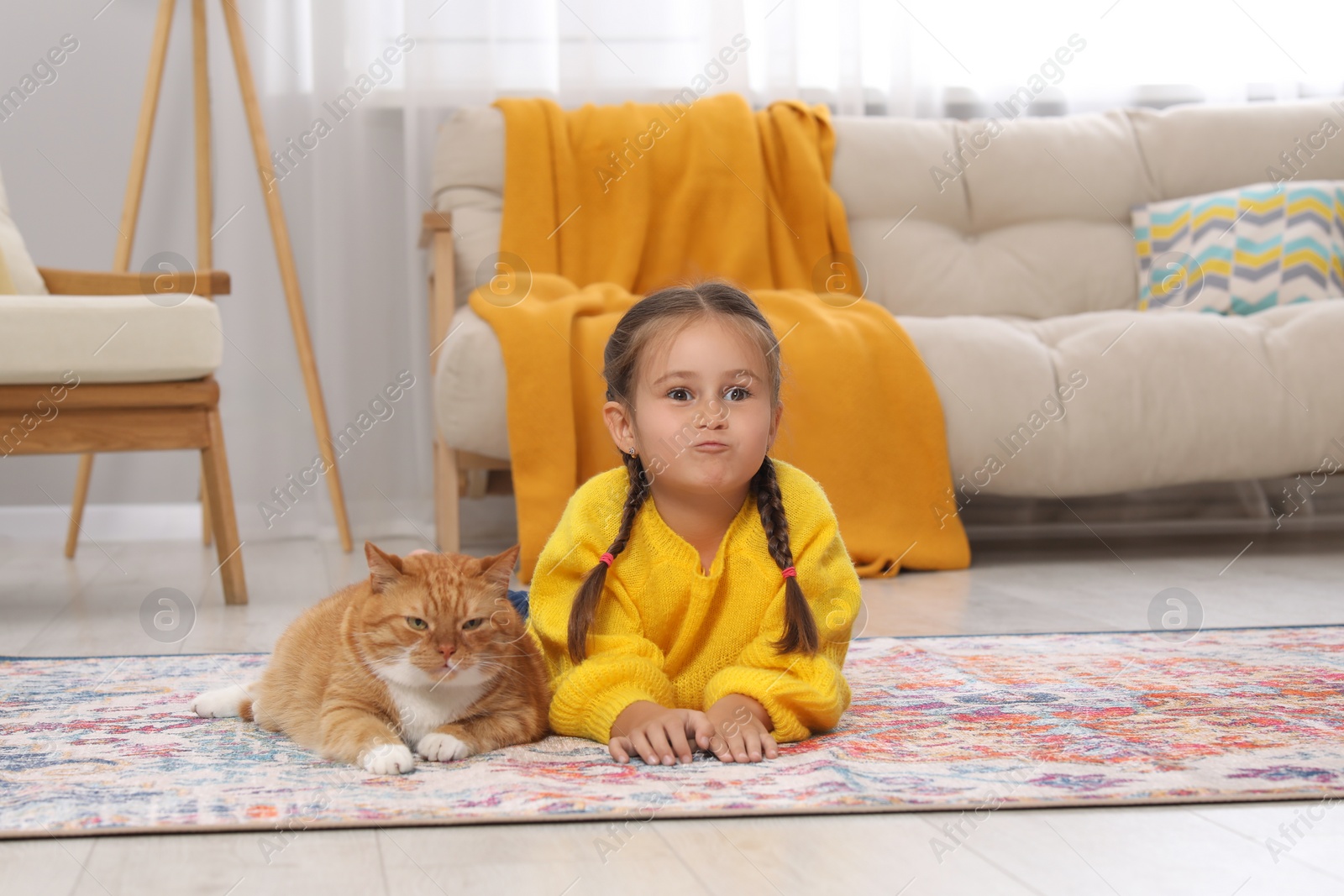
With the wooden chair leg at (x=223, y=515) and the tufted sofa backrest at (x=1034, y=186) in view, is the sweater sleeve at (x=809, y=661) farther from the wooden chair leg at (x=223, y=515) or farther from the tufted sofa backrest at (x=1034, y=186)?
the tufted sofa backrest at (x=1034, y=186)

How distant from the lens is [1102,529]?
Result: 302 cm

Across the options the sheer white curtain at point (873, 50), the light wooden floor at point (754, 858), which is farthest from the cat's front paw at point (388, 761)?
the sheer white curtain at point (873, 50)

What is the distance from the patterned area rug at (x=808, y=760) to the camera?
0.91 meters

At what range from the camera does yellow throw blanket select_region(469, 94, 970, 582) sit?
2197mm

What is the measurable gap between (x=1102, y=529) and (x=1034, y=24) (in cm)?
139

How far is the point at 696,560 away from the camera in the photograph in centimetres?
123

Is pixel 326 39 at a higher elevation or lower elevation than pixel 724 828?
higher

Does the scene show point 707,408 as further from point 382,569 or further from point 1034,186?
point 1034,186

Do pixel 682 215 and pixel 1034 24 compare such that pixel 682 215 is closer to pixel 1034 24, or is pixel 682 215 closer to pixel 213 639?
pixel 1034 24

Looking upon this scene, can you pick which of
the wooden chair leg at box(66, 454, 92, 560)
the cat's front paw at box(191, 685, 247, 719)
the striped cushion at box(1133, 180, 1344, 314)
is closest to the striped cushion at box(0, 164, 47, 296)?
the wooden chair leg at box(66, 454, 92, 560)

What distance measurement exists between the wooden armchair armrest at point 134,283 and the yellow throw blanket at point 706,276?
0.48 meters

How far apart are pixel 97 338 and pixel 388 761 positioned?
1175mm

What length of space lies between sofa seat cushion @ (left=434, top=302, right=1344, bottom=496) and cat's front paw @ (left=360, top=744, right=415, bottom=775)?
127cm

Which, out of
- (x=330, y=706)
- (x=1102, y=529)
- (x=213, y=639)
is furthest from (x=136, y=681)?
(x=1102, y=529)
